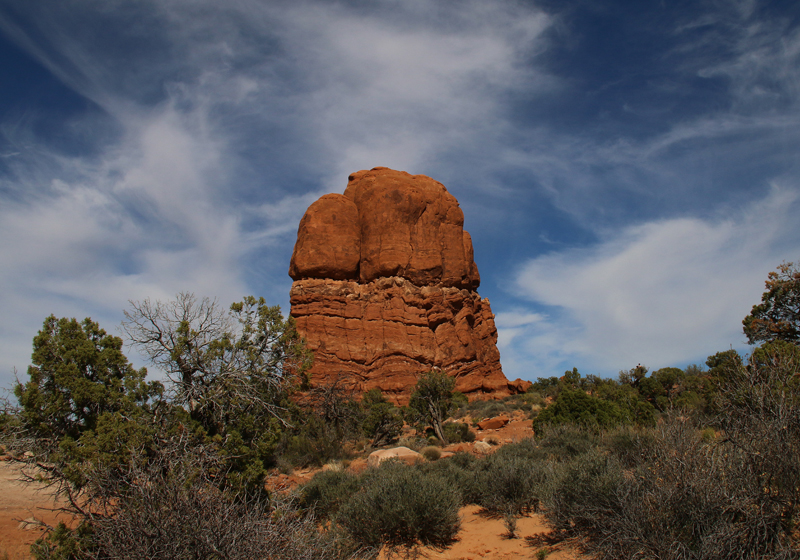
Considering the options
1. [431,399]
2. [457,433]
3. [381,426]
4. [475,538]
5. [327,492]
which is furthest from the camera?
[431,399]

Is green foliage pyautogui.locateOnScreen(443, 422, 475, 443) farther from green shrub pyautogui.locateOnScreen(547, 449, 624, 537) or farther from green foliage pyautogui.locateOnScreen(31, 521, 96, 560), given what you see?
green foliage pyautogui.locateOnScreen(31, 521, 96, 560)

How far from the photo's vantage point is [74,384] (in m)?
6.85

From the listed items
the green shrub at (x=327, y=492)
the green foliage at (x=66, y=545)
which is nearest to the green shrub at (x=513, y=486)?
the green shrub at (x=327, y=492)

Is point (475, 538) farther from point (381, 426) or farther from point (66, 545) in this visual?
point (381, 426)

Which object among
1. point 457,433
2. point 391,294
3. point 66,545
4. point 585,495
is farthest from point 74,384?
point 391,294

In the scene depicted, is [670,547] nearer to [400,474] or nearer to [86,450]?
[400,474]

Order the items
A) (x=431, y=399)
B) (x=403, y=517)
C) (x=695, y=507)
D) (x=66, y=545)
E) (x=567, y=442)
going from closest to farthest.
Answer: (x=695, y=507) → (x=66, y=545) → (x=403, y=517) → (x=567, y=442) → (x=431, y=399)

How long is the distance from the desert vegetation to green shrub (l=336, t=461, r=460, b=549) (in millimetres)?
28

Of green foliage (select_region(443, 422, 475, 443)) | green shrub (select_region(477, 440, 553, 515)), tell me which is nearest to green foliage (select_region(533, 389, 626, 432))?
green foliage (select_region(443, 422, 475, 443))

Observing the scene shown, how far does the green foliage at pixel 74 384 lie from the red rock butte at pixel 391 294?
1028 inches

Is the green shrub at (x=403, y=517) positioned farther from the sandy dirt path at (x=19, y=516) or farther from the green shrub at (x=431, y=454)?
the green shrub at (x=431, y=454)

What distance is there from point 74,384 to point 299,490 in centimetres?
423

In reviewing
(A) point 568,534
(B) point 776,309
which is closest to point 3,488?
(A) point 568,534

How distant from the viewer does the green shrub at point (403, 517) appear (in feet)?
21.9
